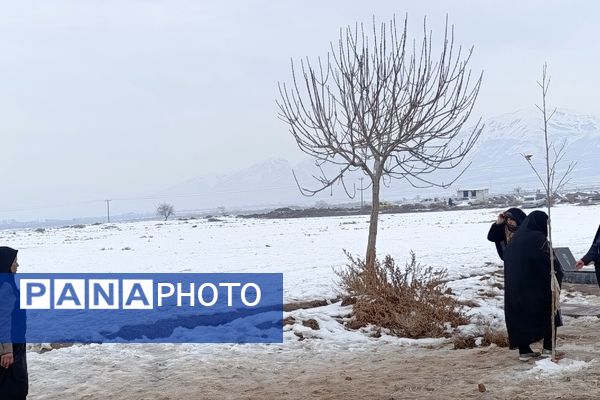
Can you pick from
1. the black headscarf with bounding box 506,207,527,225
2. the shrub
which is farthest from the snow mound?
the shrub

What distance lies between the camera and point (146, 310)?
35.7ft

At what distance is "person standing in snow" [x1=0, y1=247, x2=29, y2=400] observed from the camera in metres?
4.70

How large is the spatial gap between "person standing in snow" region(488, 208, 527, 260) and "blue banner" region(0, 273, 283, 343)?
3179 mm

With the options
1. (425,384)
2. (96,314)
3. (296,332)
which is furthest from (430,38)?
(96,314)

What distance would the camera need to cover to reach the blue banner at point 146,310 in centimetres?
878

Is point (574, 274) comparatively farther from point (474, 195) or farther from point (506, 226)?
point (474, 195)

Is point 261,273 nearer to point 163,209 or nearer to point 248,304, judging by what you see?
point 248,304

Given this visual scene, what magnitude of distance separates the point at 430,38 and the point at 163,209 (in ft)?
332

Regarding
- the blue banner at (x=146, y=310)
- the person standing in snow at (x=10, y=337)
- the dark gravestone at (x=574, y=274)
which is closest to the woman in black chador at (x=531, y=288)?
the blue banner at (x=146, y=310)

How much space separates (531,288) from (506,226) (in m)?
1.25

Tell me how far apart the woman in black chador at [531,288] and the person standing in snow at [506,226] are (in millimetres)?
486

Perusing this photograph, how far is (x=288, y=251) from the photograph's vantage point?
78.3 ft

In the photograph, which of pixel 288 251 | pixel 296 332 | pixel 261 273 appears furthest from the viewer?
pixel 288 251

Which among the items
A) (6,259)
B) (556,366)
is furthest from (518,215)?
(6,259)
